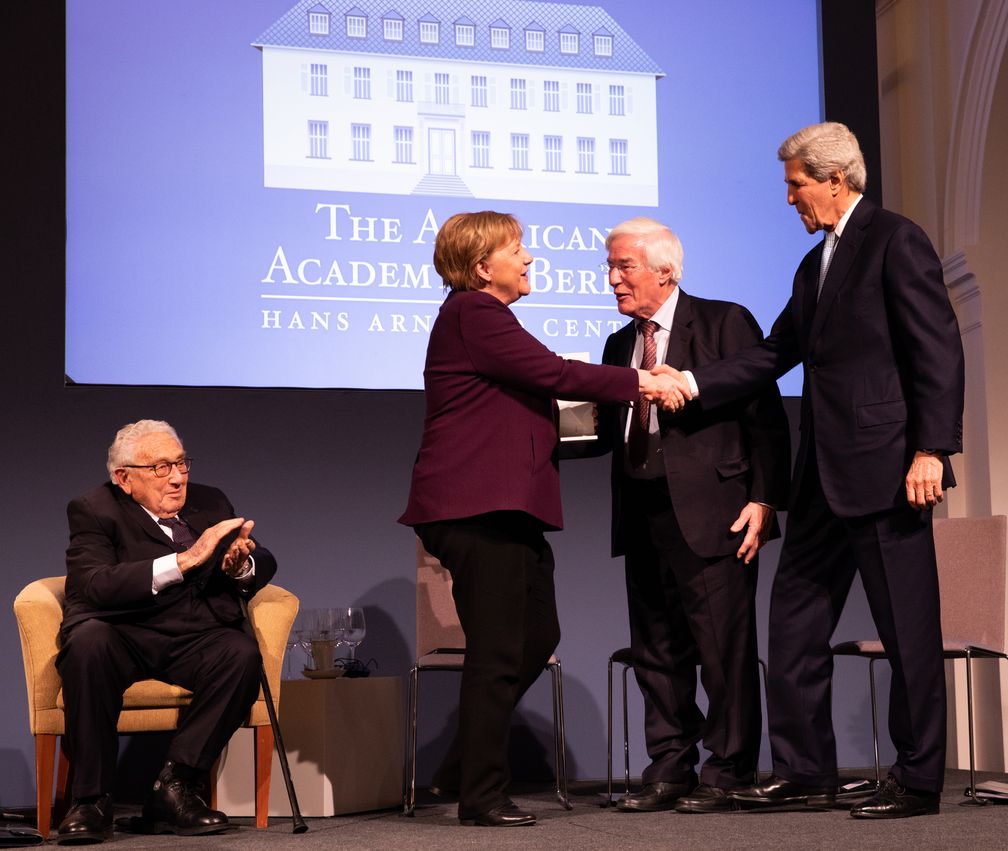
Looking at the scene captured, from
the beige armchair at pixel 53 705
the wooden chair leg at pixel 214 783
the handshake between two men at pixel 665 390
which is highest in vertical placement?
the handshake between two men at pixel 665 390

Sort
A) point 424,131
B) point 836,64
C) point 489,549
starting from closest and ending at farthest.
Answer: point 489,549 → point 424,131 → point 836,64

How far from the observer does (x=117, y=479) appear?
359cm

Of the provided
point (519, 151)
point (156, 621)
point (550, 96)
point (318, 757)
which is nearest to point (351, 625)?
point (318, 757)

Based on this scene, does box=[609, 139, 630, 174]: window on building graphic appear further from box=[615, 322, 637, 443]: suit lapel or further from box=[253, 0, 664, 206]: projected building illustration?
box=[615, 322, 637, 443]: suit lapel

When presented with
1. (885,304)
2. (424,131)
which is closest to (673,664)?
(885,304)

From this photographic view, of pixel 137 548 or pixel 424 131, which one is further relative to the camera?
pixel 424 131

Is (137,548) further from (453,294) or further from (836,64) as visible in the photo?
(836,64)

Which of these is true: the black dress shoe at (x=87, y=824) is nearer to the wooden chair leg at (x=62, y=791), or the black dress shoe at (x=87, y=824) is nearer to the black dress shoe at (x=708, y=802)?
the wooden chair leg at (x=62, y=791)

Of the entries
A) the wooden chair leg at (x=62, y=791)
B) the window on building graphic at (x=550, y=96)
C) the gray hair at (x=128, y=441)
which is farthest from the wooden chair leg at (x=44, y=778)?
the window on building graphic at (x=550, y=96)

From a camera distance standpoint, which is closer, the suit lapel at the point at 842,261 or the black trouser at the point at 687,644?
the suit lapel at the point at 842,261

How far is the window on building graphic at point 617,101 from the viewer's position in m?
4.88

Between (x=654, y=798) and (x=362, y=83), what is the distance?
2.76 metres

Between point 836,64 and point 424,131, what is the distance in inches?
66.3

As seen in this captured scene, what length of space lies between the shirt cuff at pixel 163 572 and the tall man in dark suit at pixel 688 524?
3.79 ft
